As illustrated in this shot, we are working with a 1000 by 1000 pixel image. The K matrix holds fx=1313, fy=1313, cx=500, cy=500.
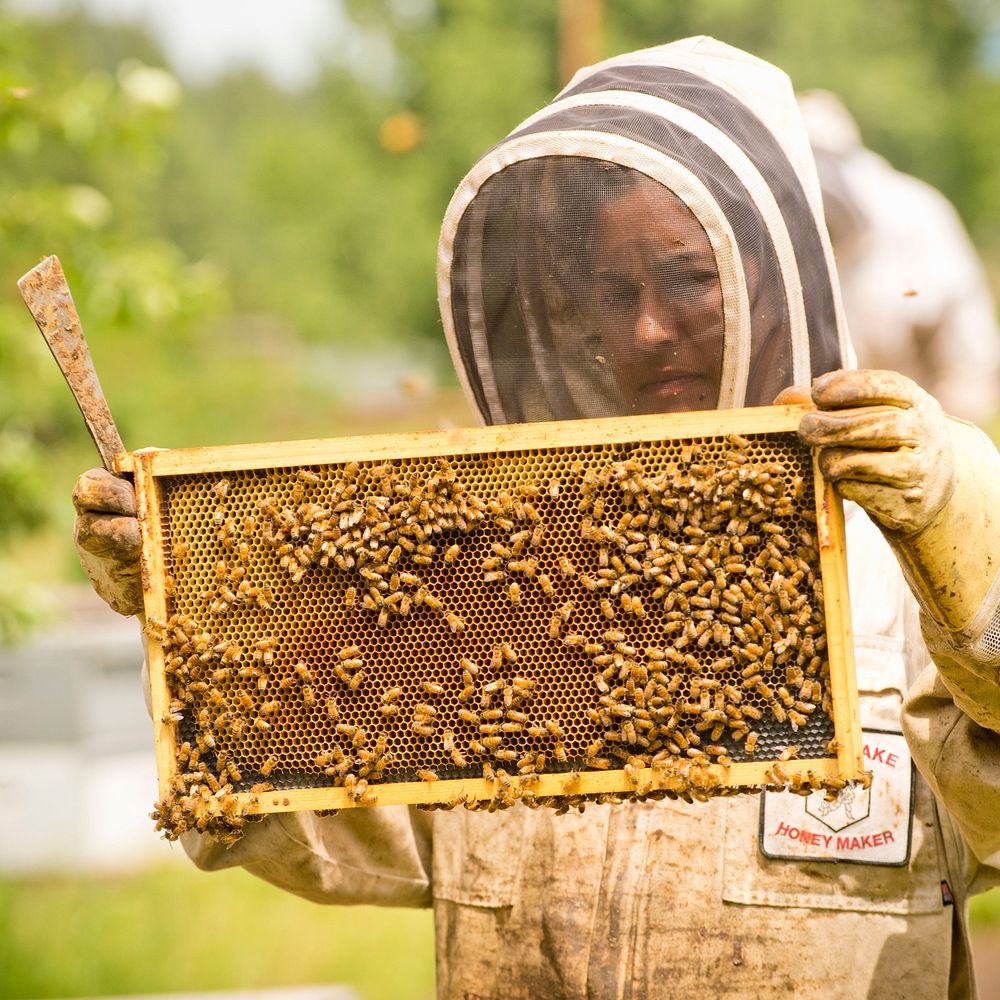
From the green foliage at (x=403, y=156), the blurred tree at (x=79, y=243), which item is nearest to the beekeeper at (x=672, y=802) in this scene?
the blurred tree at (x=79, y=243)

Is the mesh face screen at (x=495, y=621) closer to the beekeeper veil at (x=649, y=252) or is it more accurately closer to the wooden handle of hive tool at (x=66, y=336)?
the wooden handle of hive tool at (x=66, y=336)

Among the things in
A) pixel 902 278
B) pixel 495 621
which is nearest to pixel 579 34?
pixel 902 278

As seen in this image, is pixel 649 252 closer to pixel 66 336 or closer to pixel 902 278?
pixel 66 336

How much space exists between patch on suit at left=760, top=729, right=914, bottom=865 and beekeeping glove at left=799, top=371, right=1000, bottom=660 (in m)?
0.63

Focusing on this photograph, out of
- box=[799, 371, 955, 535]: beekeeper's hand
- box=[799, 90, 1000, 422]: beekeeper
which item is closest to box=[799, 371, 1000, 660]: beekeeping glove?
box=[799, 371, 955, 535]: beekeeper's hand

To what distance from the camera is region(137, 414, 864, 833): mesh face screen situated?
2.76 m

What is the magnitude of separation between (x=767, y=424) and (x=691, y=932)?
124cm

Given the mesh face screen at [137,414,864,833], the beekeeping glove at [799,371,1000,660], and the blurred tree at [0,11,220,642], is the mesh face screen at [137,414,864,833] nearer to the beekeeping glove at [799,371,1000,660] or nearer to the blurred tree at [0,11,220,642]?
the beekeeping glove at [799,371,1000,660]

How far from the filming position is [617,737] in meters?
2.79

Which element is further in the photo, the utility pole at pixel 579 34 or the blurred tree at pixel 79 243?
the utility pole at pixel 579 34

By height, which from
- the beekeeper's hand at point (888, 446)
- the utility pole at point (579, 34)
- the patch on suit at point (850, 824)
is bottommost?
the patch on suit at point (850, 824)

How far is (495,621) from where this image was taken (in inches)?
114

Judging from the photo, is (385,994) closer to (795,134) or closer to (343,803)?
(343,803)

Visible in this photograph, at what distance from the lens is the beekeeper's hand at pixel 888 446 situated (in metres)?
2.55
